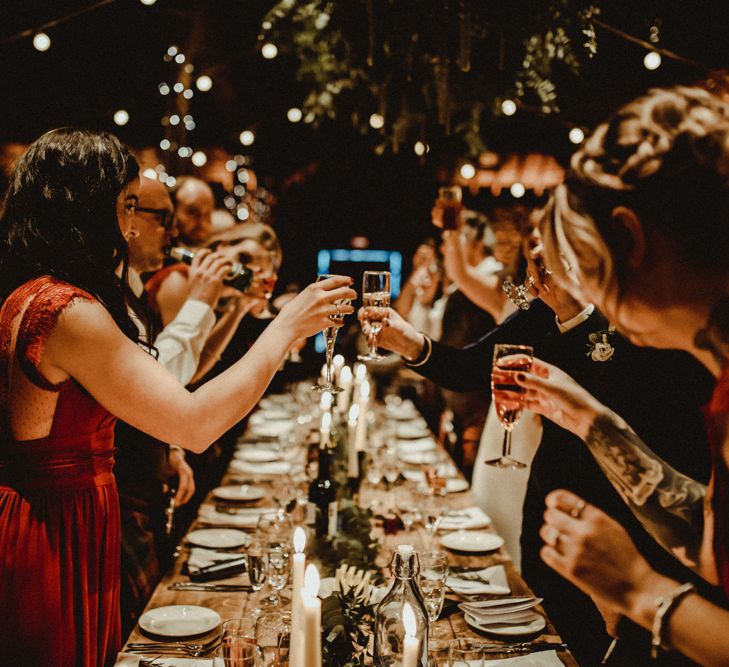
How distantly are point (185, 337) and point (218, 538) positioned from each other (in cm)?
64

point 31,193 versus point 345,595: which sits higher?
point 31,193

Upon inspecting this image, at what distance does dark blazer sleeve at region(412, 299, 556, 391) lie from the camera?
2.64 metres

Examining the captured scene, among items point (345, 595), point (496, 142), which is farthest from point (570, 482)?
point (496, 142)

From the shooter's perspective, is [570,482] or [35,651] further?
[570,482]

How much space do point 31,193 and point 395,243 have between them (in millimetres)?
9972

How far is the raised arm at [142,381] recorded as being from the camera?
147 cm

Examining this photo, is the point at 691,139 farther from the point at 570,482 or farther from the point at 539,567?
the point at 539,567

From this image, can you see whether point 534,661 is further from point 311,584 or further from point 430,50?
point 430,50

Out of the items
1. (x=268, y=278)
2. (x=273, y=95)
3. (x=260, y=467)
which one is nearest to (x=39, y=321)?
(x=268, y=278)

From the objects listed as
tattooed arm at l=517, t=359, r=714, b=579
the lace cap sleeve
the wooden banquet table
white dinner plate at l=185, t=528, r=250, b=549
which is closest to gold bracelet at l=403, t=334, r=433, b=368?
the wooden banquet table

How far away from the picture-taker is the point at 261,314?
10.5 ft

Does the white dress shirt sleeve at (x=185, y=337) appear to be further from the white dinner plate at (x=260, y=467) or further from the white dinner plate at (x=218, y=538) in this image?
the white dinner plate at (x=260, y=467)

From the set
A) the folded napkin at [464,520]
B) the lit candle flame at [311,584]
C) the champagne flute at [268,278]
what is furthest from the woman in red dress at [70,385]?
the champagne flute at [268,278]

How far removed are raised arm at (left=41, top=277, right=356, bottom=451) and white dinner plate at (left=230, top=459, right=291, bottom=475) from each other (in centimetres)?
164
